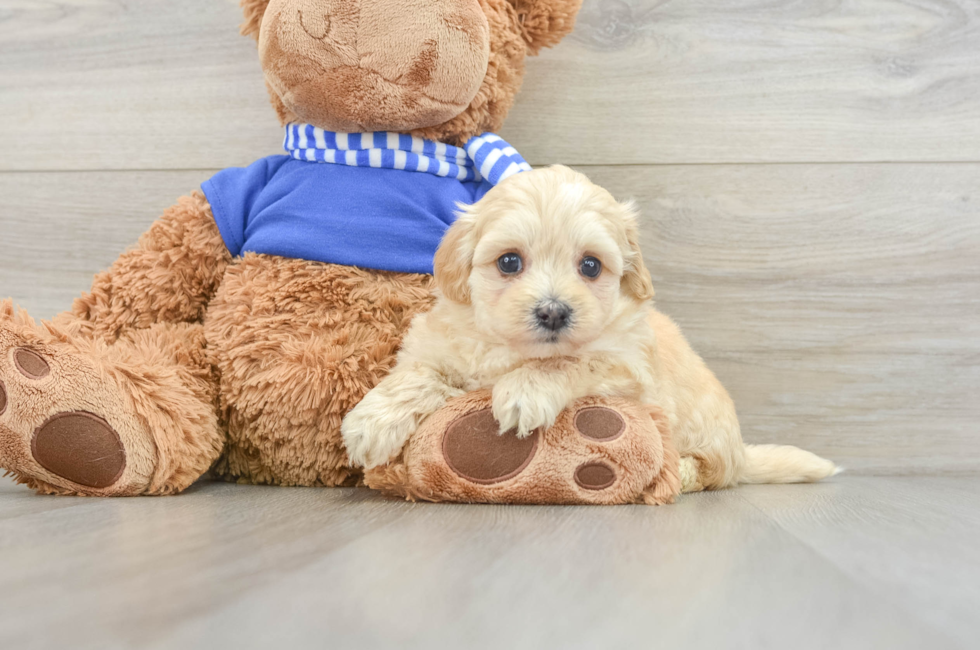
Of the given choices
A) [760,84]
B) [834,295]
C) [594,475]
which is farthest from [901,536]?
[760,84]

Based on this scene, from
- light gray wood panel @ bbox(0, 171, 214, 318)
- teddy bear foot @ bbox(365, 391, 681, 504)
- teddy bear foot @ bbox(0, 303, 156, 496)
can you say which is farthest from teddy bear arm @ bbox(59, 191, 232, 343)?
teddy bear foot @ bbox(365, 391, 681, 504)

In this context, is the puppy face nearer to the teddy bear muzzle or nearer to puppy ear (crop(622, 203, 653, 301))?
puppy ear (crop(622, 203, 653, 301))

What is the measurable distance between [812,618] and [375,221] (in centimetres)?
90

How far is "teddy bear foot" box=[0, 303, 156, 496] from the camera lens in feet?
3.31

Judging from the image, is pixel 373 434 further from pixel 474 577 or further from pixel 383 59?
pixel 383 59

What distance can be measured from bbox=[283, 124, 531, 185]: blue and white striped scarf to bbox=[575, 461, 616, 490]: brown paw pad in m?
0.53

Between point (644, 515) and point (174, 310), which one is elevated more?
point (174, 310)

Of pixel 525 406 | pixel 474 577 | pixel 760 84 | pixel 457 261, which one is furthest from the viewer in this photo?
pixel 760 84

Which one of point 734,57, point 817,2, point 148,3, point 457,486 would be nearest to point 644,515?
point 457,486

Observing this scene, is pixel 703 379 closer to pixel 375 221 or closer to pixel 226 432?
pixel 375 221

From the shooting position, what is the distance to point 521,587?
0.61 metres

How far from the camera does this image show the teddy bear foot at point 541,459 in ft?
3.28

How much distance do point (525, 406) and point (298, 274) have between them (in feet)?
1.62

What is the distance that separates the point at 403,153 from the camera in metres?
1.26
